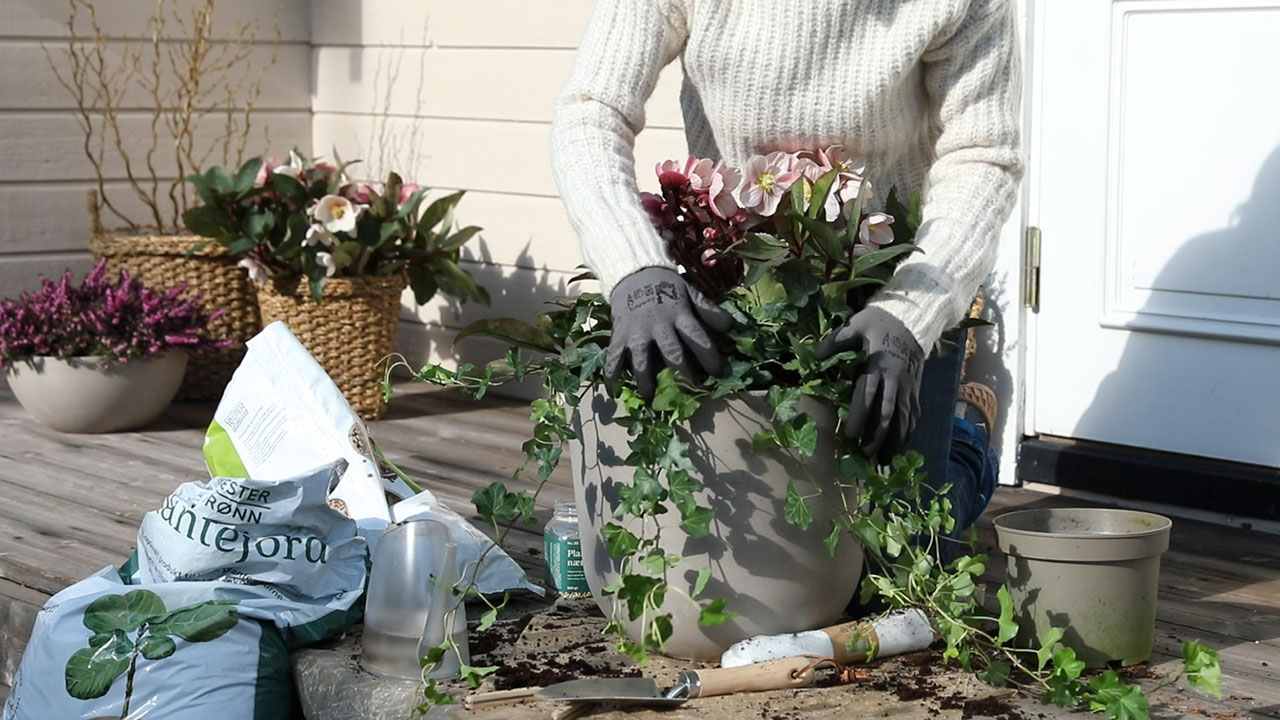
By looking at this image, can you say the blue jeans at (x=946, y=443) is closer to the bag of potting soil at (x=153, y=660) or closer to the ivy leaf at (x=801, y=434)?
the ivy leaf at (x=801, y=434)

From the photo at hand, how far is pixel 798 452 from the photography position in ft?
5.42

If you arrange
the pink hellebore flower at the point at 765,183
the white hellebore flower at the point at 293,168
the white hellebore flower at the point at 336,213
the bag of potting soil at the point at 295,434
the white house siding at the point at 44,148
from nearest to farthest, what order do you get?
1. the pink hellebore flower at the point at 765,183
2. the bag of potting soil at the point at 295,434
3. the white hellebore flower at the point at 336,213
4. the white hellebore flower at the point at 293,168
5. the white house siding at the point at 44,148

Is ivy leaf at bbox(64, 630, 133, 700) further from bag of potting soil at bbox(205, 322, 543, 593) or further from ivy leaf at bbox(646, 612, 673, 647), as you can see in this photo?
ivy leaf at bbox(646, 612, 673, 647)

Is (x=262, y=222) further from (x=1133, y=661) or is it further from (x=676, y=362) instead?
(x=1133, y=661)

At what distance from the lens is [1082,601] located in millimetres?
1717

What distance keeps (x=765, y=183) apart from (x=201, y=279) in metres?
2.20

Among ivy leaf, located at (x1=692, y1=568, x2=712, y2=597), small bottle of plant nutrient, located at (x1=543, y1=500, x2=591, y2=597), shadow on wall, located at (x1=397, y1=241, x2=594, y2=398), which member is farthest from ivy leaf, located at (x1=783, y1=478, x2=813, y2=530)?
shadow on wall, located at (x1=397, y1=241, x2=594, y2=398)

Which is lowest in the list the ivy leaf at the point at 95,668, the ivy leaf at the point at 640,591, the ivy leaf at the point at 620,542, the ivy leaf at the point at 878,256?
the ivy leaf at the point at 95,668

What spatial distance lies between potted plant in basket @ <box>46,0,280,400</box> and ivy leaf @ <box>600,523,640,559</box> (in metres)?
2.15

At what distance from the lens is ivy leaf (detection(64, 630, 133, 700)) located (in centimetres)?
170

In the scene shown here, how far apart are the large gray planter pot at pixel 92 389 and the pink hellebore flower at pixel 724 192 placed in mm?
1941

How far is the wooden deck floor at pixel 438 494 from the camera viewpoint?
1.94 m

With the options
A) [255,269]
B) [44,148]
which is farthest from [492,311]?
[44,148]

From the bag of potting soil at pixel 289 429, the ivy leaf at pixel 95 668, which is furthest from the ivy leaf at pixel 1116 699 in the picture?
the ivy leaf at pixel 95 668
